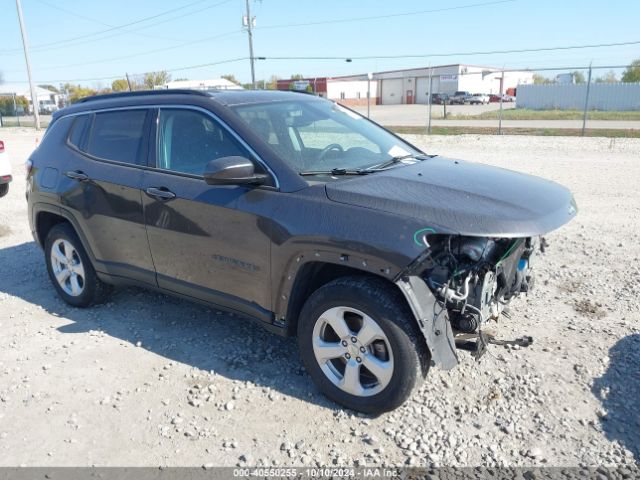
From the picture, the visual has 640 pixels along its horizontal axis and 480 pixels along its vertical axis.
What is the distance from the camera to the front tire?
3.05m

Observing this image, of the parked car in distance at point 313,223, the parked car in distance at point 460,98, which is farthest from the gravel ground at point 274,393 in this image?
the parked car in distance at point 460,98

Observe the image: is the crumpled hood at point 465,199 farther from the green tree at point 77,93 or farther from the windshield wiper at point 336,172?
the green tree at point 77,93

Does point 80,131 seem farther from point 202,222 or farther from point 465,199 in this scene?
point 465,199

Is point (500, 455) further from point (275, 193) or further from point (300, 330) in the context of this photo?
point (275, 193)

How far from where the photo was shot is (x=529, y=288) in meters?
3.88

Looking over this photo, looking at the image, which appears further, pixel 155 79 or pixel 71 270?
pixel 155 79

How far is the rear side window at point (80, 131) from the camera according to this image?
15.6ft

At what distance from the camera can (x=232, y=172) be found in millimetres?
3328

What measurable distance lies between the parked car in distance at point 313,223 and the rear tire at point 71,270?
0.70ft

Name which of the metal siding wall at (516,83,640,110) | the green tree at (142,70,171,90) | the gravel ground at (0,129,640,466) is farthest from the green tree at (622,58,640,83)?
the gravel ground at (0,129,640,466)

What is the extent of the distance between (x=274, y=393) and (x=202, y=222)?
1247 millimetres

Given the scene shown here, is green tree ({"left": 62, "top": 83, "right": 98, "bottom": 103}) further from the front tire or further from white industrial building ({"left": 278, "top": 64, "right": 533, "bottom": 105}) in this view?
the front tire

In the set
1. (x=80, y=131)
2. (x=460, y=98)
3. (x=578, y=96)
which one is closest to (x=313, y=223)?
(x=80, y=131)

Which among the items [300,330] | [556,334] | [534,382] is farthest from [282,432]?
[556,334]
